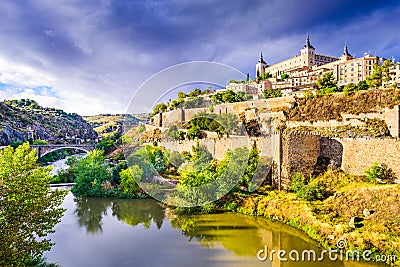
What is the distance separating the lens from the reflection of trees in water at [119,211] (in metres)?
12.7

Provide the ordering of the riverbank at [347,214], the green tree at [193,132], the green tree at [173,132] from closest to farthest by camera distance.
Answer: the riverbank at [347,214], the green tree at [193,132], the green tree at [173,132]

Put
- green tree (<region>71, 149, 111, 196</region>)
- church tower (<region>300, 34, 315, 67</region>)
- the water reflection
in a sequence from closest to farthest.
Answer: the water reflection
green tree (<region>71, 149, 111, 196</region>)
church tower (<region>300, 34, 315, 67</region>)

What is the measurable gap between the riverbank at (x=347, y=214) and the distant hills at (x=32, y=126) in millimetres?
34910

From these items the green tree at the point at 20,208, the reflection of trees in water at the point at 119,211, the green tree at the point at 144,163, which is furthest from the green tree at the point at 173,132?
the green tree at the point at 20,208

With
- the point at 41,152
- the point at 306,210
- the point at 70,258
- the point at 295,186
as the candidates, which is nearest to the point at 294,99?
the point at 295,186

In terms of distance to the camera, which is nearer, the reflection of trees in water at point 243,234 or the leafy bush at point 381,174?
the reflection of trees in water at point 243,234

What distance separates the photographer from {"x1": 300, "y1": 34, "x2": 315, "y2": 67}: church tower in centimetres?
4709

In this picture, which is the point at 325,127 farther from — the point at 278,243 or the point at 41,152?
the point at 41,152

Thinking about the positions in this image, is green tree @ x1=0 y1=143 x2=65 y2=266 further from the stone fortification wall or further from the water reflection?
the stone fortification wall

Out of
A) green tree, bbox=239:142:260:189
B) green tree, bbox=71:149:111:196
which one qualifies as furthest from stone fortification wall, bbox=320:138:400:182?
green tree, bbox=71:149:111:196

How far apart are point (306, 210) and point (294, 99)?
620 inches

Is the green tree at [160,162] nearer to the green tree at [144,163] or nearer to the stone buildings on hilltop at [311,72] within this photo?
A: the green tree at [144,163]

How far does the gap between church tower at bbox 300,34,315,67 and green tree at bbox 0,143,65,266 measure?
47298 mm

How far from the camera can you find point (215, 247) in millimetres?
9828
